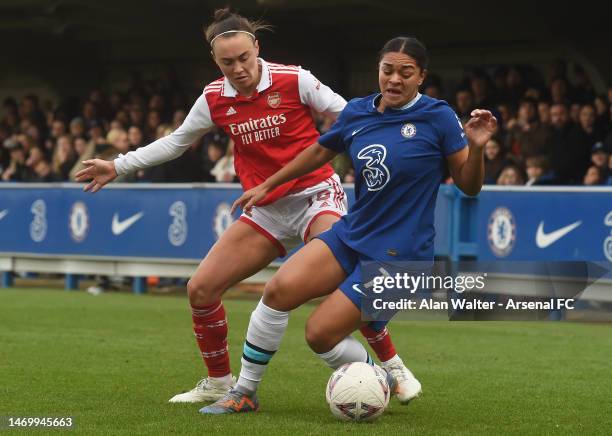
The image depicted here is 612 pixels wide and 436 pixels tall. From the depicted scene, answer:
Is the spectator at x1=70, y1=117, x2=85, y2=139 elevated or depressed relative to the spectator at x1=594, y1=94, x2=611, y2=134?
depressed

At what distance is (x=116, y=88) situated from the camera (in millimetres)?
29547

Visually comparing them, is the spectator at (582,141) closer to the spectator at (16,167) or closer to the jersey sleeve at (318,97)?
the jersey sleeve at (318,97)

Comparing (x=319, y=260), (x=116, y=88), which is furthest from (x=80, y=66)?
(x=319, y=260)

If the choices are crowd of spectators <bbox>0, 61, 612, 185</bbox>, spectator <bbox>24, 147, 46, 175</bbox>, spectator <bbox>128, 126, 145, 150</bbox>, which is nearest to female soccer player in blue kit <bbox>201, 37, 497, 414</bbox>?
crowd of spectators <bbox>0, 61, 612, 185</bbox>

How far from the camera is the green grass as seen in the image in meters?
7.20

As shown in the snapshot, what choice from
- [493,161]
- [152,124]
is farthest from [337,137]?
[152,124]

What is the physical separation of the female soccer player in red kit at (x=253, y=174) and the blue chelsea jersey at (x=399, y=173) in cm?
90

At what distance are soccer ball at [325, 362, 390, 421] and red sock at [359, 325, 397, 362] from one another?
585mm

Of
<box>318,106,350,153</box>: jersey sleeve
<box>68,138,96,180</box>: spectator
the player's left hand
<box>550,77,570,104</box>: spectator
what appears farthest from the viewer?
<box>68,138,96,180</box>: spectator

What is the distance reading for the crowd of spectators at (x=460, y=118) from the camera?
53.7 ft

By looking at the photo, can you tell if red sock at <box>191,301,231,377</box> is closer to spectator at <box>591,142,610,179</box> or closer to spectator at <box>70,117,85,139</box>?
spectator at <box>591,142,610,179</box>

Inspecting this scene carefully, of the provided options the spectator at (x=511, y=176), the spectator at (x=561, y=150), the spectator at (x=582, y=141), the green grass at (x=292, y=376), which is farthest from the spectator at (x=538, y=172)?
the green grass at (x=292, y=376)

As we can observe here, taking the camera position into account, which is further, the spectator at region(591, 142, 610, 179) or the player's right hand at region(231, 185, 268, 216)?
the spectator at region(591, 142, 610, 179)

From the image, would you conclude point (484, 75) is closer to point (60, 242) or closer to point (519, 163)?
point (519, 163)
